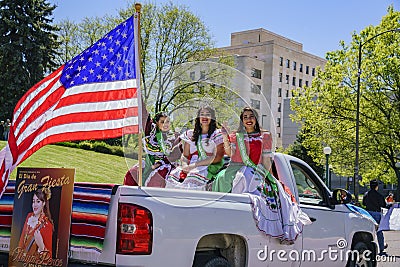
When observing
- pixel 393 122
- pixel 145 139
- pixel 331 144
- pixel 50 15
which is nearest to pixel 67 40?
pixel 50 15

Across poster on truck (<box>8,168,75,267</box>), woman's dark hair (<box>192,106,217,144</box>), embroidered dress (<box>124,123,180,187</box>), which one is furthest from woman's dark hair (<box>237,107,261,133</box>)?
poster on truck (<box>8,168,75,267</box>)

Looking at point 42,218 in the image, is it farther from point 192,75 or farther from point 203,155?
point 192,75

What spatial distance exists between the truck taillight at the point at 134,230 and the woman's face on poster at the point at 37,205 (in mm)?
769

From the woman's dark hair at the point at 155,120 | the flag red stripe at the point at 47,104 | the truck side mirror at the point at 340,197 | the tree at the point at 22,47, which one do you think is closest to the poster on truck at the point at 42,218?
the flag red stripe at the point at 47,104

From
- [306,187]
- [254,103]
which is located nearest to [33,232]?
[254,103]

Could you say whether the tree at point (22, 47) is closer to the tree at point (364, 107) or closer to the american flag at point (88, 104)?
the tree at point (364, 107)

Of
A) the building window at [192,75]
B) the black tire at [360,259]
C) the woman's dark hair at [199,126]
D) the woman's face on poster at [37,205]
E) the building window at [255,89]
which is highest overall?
the building window at [192,75]

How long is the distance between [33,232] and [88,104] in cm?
135

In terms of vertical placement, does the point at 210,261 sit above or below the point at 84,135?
below

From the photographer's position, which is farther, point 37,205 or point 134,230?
point 37,205

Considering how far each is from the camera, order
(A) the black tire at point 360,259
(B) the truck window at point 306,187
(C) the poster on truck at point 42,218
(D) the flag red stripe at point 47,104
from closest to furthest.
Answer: (C) the poster on truck at point 42,218, (D) the flag red stripe at point 47,104, (B) the truck window at point 306,187, (A) the black tire at point 360,259

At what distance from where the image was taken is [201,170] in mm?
5590

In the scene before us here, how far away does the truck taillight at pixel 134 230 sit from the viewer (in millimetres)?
4496

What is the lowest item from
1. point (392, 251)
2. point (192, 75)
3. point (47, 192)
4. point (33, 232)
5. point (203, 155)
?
point (392, 251)
